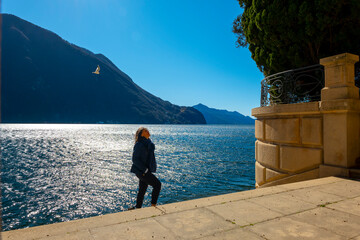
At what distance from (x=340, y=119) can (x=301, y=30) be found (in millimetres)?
4268

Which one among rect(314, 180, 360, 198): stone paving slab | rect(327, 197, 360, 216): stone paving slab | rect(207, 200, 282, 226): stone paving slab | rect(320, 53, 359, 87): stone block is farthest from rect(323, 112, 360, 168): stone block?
rect(207, 200, 282, 226): stone paving slab

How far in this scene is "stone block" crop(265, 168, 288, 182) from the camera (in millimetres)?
7621

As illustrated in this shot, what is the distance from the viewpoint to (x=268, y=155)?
809 centimetres

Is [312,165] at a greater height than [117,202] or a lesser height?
greater

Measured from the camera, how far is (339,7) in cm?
795

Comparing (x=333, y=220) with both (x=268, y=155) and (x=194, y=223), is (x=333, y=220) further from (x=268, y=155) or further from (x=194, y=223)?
(x=268, y=155)

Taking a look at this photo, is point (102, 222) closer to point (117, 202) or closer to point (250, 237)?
point (250, 237)

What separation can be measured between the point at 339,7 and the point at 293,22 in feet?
4.80

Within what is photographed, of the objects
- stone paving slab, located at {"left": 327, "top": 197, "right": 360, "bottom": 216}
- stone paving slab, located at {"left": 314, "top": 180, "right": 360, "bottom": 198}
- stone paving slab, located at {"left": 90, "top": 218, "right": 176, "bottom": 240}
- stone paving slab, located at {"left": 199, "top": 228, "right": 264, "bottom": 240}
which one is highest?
stone paving slab, located at {"left": 314, "top": 180, "right": 360, "bottom": 198}

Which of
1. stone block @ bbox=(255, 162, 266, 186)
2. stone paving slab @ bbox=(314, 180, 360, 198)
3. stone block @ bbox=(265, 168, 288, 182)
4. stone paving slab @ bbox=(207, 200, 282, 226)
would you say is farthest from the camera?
stone block @ bbox=(255, 162, 266, 186)

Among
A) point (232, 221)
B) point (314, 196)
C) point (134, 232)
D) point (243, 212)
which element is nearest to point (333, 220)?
point (314, 196)

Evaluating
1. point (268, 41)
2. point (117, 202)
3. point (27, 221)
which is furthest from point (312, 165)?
point (27, 221)

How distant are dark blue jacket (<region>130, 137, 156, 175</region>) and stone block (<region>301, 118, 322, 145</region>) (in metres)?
4.43

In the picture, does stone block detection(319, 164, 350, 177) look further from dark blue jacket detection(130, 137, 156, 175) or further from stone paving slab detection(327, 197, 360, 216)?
dark blue jacket detection(130, 137, 156, 175)
